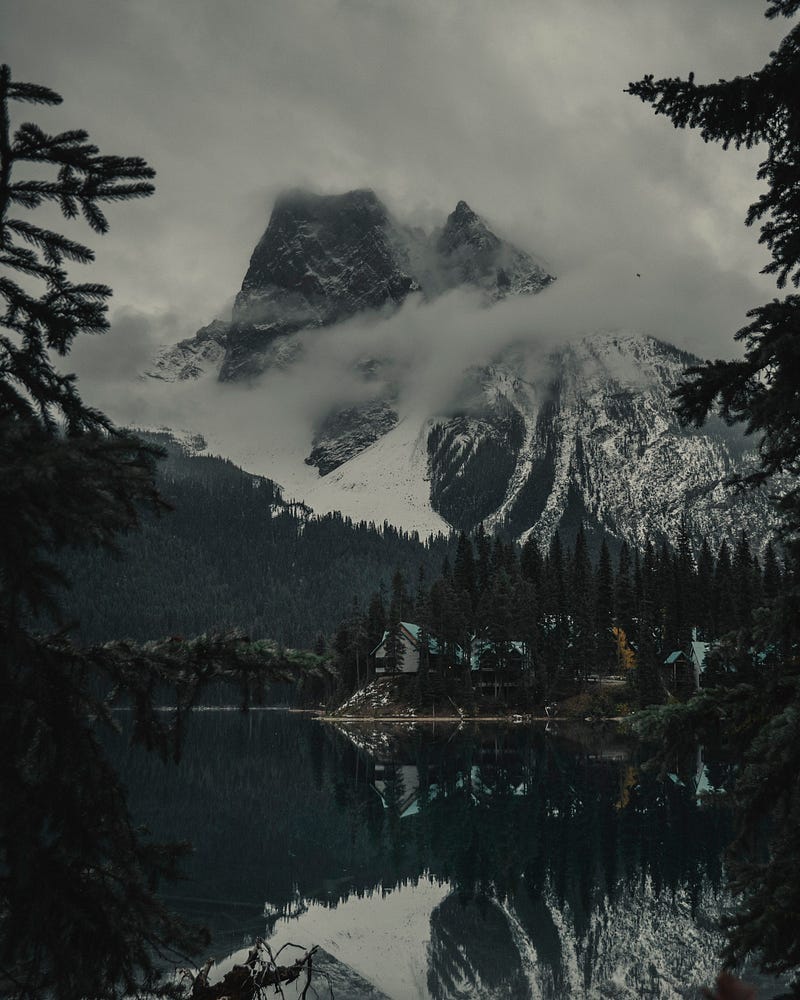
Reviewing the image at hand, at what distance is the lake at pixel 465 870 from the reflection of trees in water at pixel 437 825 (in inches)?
5.5

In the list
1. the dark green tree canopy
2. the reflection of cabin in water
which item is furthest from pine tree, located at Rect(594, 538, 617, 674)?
the dark green tree canopy

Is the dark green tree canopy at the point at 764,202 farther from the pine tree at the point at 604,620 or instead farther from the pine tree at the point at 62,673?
the pine tree at the point at 604,620

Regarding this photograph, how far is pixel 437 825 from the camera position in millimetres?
40125

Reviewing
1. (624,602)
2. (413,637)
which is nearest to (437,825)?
(413,637)

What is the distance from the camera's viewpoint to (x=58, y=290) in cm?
691

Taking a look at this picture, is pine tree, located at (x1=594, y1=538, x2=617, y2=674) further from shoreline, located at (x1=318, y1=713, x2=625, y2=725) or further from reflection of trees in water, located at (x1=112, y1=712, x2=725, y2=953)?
reflection of trees in water, located at (x1=112, y1=712, x2=725, y2=953)

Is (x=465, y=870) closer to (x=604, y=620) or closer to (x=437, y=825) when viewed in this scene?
(x=437, y=825)

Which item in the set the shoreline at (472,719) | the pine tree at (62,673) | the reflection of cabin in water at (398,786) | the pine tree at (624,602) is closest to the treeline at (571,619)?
the pine tree at (624,602)

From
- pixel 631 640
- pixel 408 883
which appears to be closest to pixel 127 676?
pixel 408 883

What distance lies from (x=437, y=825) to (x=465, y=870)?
26.5 feet

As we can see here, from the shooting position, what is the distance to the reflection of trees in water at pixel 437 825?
98.5 ft

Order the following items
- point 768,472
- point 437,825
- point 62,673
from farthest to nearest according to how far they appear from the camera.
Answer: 1. point 437,825
2. point 768,472
3. point 62,673

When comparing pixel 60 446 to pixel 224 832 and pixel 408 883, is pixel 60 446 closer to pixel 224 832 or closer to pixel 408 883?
pixel 408 883

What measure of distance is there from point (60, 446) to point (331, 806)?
45420mm
